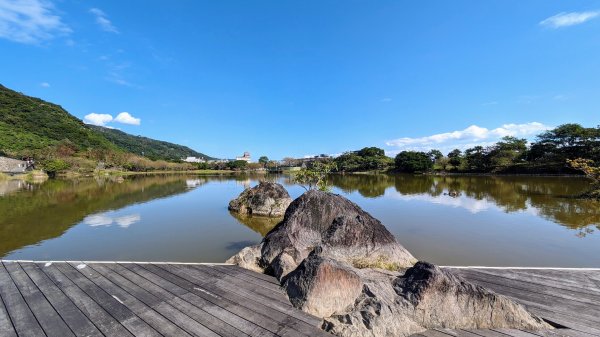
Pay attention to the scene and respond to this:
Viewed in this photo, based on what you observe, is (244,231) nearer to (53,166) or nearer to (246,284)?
(246,284)

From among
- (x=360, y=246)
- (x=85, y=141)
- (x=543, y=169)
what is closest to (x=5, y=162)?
(x=85, y=141)

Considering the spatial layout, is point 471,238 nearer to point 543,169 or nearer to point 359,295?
point 359,295

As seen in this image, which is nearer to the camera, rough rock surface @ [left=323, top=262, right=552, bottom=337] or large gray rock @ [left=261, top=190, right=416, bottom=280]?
rough rock surface @ [left=323, top=262, right=552, bottom=337]

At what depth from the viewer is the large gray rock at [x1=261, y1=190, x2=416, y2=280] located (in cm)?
507

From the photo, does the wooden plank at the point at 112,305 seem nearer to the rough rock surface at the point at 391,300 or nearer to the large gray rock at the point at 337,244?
the rough rock surface at the point at 391,300

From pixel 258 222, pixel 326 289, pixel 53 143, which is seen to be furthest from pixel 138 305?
pixel 53 143

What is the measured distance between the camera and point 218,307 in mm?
3650

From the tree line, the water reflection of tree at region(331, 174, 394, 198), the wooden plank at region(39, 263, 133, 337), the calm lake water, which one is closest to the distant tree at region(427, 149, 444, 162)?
the tree line

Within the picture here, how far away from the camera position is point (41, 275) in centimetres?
483

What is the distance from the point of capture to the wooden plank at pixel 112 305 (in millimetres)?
3170

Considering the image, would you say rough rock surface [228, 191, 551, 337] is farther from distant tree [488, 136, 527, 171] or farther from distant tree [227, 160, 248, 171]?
distant tree [227, 160, 248, 171]

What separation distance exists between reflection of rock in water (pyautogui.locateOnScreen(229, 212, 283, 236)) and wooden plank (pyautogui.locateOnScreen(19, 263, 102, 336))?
22.7 feet

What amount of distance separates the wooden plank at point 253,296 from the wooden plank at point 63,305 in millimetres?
1499

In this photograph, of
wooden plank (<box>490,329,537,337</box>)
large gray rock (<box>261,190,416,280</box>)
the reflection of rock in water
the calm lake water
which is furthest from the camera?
the reflection of rock in water
